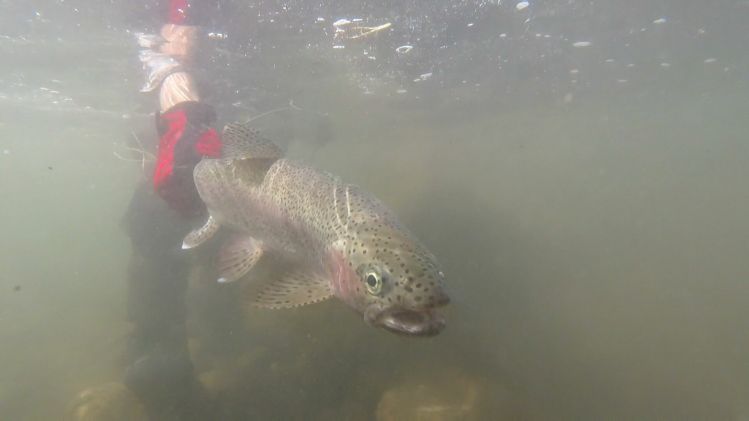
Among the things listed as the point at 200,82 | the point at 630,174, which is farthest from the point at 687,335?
the point at 630,174

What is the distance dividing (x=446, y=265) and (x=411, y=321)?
1154 centimetres

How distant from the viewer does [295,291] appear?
3.66 meters

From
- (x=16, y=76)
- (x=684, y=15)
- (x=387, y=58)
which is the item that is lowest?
(x=684, y=15)

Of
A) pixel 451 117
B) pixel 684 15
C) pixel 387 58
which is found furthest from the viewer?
pixel 451 117

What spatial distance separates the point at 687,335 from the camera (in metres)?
13.8

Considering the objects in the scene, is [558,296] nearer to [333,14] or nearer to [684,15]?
[684,15]

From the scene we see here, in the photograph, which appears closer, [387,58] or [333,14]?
[333,14]

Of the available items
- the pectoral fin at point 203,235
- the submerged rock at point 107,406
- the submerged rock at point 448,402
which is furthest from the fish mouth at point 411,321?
the submerged rock at point 107,406

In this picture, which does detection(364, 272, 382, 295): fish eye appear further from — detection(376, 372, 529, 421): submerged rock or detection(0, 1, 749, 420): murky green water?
detection(376, 372, 529, 421): submerged rock

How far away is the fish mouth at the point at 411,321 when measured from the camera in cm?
278

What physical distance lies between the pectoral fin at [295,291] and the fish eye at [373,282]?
67cm

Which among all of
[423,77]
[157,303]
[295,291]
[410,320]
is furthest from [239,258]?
[423,77]

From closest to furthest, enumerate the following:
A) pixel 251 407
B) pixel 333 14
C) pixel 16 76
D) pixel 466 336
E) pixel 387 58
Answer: pixel 251 407, pixel 466 336, pixel 333 14, pixel 387 58, pixel 16 76

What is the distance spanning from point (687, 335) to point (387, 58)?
593 inches
